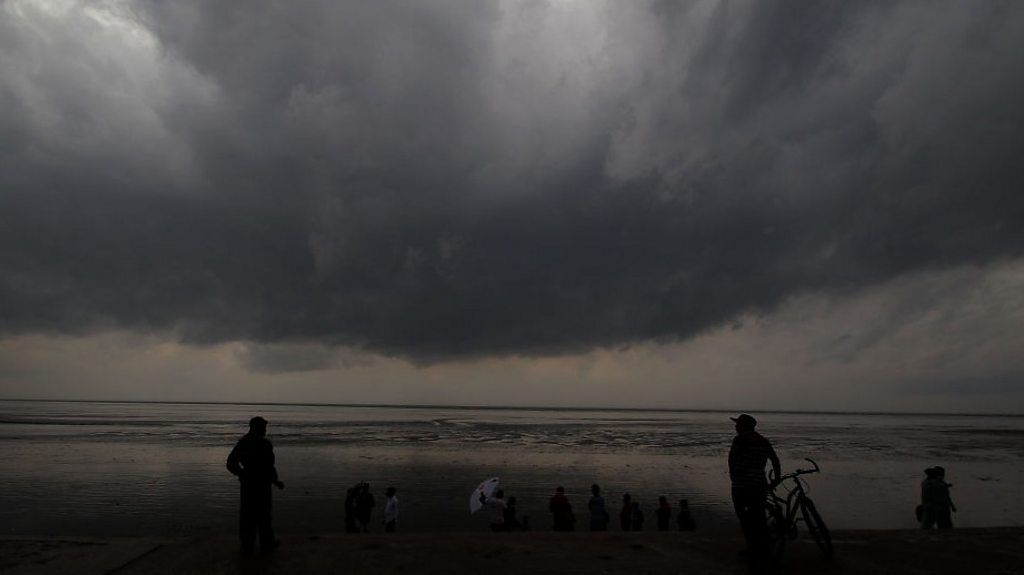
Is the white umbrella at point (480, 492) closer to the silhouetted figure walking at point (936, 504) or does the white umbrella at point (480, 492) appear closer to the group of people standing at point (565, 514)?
the group of people standing at point (565, 514)

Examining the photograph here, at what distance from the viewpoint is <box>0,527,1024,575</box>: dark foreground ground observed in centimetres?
795

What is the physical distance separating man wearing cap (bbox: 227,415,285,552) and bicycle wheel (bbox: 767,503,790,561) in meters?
7.16

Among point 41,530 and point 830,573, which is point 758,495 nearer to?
point 830,573

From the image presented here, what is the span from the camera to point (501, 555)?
28.5 ft

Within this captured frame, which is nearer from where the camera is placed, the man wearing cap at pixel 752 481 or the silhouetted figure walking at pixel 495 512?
the man wearing cap at pixel 752 481

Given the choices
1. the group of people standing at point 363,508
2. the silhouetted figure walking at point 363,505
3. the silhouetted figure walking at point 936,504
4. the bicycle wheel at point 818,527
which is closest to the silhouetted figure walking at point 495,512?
the group of people standing at point 363,508

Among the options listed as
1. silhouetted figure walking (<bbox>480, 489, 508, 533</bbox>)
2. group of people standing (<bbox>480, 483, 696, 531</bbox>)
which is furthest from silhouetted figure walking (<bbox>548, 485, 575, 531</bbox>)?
silhouetted figure walking (<bbox>480, 489, 508, 533</bbox>)

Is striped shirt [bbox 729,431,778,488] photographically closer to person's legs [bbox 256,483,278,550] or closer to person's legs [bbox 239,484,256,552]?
person's legs [bbox 256,483,278,550]

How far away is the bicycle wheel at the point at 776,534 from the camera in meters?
8.38

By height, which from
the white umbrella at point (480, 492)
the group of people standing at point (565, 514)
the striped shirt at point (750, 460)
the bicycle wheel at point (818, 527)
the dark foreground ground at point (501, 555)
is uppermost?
the striped shirt at point (750, 460)

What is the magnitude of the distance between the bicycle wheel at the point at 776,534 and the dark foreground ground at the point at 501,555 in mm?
205

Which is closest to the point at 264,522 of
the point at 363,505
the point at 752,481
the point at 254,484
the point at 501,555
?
the point at 254,484

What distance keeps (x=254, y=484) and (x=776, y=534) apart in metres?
7.79

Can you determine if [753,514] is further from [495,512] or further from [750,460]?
[495,512]
